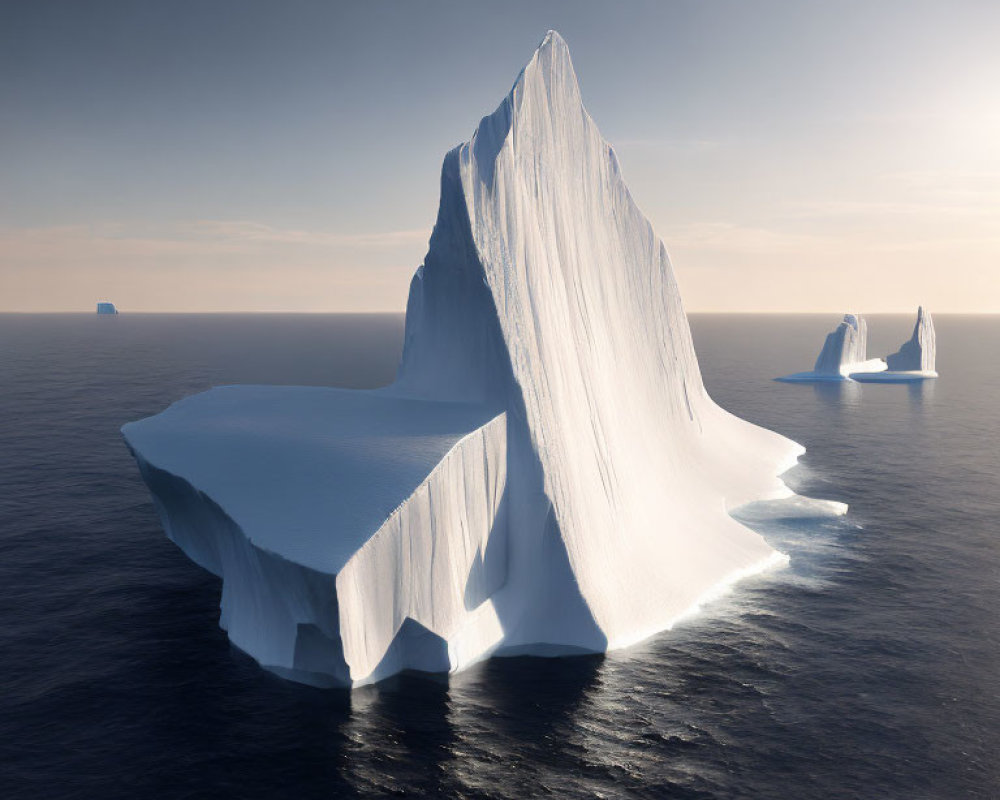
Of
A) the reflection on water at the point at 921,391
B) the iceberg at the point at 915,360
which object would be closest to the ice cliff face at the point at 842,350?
the iceberg at the point at 915,360

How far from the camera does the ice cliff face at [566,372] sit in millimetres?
22219

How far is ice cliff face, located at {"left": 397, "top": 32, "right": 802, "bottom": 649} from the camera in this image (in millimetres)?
22219

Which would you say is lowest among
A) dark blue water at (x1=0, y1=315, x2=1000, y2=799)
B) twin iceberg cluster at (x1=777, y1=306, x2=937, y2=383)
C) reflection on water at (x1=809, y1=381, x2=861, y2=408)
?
dark blue water at (x1=0, y1=315, x2=1000, y2=799)

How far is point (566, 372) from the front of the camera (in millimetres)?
25141

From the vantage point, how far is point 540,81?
26.5 meters

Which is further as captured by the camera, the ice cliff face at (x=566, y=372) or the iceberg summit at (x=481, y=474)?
the ice cliff face at (x=566, y=372)

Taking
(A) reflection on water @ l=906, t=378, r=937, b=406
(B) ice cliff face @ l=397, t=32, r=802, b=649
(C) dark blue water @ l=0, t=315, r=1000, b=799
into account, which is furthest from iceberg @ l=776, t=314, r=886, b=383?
(B) ice cliff face @ l=397, t=32, r=802, b=649

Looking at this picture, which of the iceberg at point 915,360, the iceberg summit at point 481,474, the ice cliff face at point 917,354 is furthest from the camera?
the ice cliff face at point 917,354

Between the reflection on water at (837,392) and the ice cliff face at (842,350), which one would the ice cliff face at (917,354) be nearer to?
the ice cliff face at (842,350)

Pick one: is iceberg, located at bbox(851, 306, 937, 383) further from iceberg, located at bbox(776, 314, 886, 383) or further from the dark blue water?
the dark blue water

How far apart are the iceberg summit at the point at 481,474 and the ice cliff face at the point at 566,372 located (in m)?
0.09

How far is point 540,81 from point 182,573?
23.5 m

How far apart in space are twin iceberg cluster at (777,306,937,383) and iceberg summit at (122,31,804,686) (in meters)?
65.7

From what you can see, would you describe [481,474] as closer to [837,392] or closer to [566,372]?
[566,372]
